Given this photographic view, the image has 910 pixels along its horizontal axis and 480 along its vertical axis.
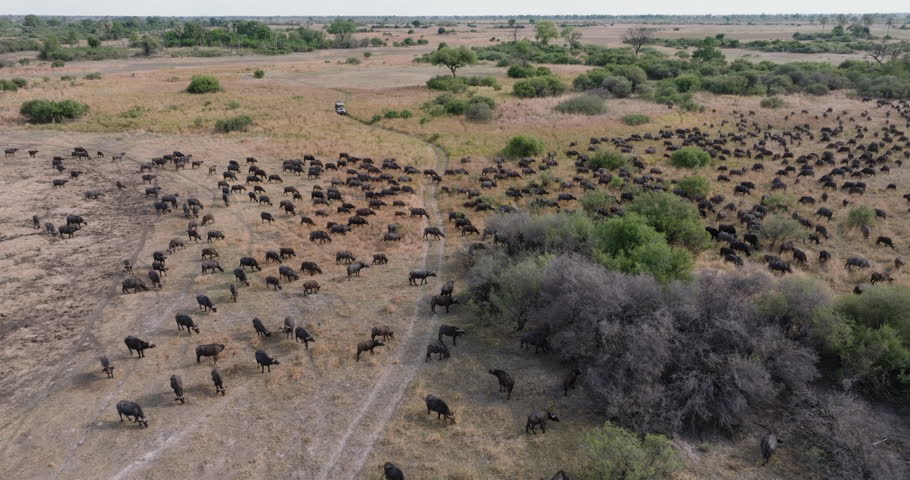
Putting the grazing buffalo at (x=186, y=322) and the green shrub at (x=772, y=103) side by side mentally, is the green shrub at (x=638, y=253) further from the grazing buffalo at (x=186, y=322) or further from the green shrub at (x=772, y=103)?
the green shrub at (x=772, y=103)

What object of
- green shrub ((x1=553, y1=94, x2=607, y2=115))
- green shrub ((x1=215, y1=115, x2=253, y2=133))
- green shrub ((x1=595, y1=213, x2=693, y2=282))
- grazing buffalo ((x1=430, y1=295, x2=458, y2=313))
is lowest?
grazing buffalo ((x1=430, y1=295, x2=458, y2=313))

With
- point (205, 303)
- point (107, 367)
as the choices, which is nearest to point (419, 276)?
point (205, 303)

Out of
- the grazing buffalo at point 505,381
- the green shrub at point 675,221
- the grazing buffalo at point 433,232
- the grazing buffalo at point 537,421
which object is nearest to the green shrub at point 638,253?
the green shrub at point 675,221

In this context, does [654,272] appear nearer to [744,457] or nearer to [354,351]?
[744,457]

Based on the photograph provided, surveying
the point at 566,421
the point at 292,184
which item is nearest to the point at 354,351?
the point at 566,421

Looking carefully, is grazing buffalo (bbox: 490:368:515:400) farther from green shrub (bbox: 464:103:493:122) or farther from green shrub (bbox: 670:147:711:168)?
green shrub (bbox: 464:103:493:122)

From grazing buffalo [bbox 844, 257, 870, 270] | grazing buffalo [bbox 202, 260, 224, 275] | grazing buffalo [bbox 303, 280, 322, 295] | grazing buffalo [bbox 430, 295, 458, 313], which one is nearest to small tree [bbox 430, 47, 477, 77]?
grazing buffalo [bbox 202, 260, 224, 275]
